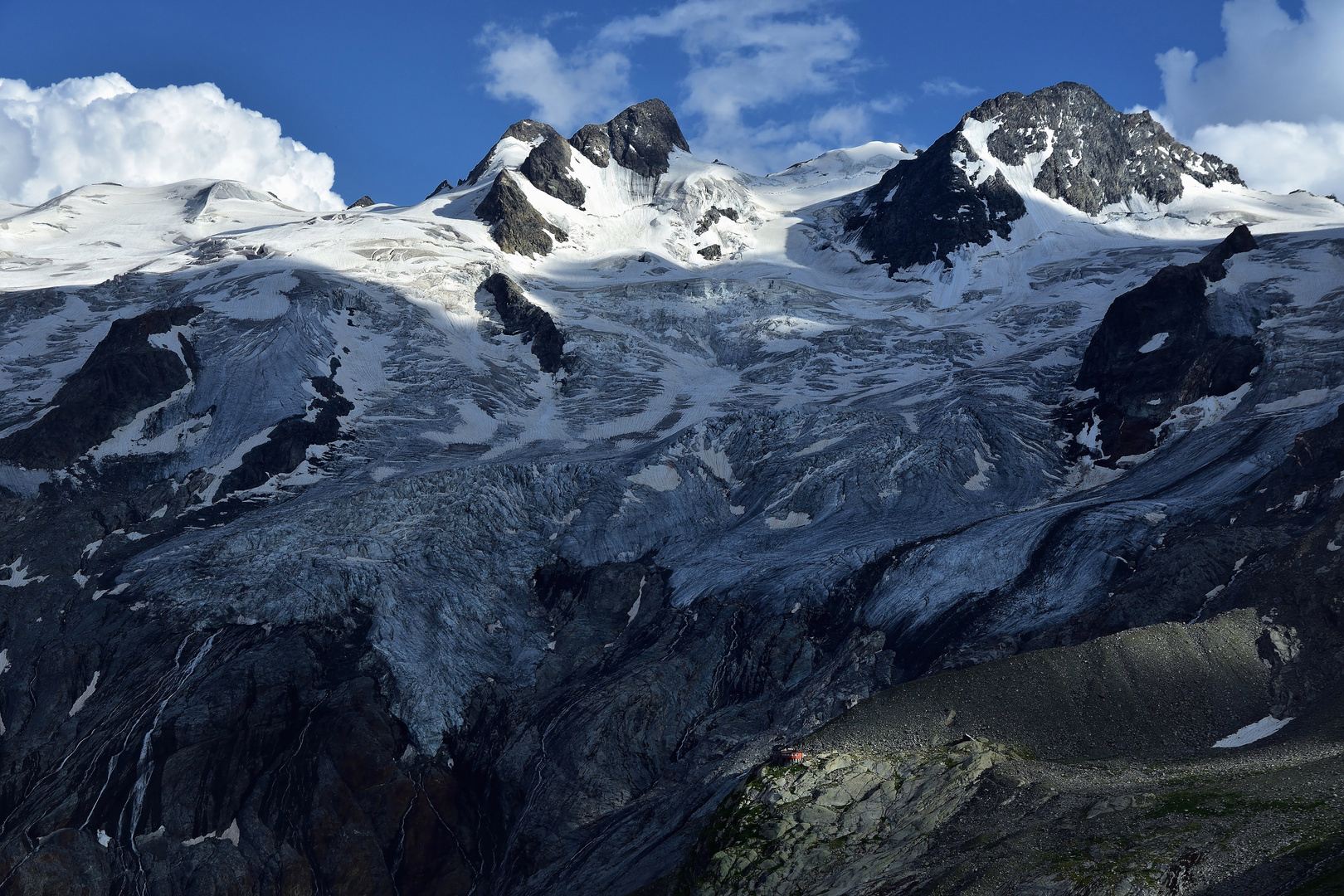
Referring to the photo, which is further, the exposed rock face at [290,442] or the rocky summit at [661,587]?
the exposed rock face at [290,442]

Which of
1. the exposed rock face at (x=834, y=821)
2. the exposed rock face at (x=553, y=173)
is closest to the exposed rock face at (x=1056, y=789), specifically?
the exposed rock face at (x=834, y=821)

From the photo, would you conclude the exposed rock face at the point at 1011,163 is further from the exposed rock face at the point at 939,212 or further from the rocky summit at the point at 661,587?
the rocky summit at the point at 661,587

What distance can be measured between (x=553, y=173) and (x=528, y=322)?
49639 mm

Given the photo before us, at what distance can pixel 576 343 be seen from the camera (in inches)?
4336

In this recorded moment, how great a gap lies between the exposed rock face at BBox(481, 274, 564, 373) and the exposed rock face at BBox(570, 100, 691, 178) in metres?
54.5

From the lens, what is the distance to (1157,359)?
8325 centimetres

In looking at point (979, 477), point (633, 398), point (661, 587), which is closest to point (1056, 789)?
point (661, 587)

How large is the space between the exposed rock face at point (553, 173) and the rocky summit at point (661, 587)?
34.8 metres

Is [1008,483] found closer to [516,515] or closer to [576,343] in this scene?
Result: [516,515]

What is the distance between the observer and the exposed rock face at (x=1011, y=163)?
14500 centimetres

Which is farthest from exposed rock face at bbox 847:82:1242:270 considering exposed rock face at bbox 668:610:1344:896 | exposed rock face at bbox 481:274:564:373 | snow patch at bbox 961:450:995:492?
exposed rock face at bbox 668:610:1344:896

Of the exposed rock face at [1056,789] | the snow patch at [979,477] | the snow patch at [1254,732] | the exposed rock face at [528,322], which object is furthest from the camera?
the exposed rock face at [528,322]

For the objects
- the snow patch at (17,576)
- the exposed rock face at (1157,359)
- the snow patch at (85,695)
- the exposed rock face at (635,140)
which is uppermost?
the exposed rock face at (635,140)

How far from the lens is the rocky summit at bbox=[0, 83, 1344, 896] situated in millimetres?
39500
